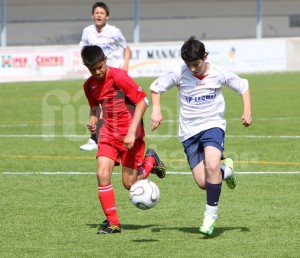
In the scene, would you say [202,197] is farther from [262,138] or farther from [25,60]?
[25,60]

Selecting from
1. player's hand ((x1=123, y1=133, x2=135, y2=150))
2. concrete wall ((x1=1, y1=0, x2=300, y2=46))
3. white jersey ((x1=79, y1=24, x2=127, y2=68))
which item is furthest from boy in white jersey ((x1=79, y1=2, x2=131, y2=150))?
concrete wall ((x1=1, y1=0, x2=300, y2=46))

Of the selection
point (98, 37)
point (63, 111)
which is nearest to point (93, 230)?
point (98, 37)

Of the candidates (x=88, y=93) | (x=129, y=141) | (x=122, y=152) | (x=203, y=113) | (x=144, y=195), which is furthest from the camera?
(x=88, y=93)

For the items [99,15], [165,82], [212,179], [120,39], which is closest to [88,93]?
[165,82]

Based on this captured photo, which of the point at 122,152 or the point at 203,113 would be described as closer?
the point at 203,113

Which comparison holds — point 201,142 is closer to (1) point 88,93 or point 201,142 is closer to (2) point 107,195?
(2) point 107,195

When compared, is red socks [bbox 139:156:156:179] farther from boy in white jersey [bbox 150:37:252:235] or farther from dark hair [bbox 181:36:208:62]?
dark hair [bbox 181:36:208:62]

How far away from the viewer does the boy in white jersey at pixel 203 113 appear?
8.16 metres

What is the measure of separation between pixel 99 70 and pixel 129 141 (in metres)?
0.78

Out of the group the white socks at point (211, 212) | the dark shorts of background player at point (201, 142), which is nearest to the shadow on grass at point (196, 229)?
the white socks at point (211, 212)

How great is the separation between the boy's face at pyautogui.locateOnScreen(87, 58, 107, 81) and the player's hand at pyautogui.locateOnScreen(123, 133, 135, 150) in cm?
70

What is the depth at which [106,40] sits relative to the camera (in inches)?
585

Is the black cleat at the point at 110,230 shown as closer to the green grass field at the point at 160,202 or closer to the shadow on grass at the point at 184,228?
the green grass field at the point at 160,202

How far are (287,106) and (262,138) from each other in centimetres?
570
